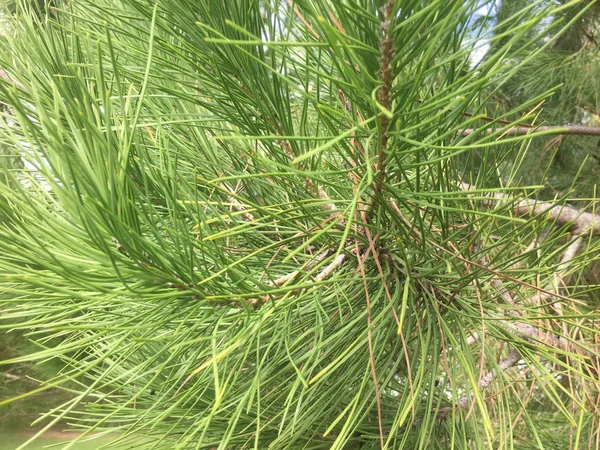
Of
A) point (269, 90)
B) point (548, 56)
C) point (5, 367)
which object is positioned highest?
point (548, 56)

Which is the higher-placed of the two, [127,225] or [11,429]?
[127,225]

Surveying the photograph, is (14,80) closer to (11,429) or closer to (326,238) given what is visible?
(326,238)

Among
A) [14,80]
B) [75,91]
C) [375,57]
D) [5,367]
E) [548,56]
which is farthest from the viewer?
[5,367]

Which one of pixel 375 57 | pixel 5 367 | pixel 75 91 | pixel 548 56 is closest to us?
pixel 375 57

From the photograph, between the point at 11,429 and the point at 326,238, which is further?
the point at 11,429

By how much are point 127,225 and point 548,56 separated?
1.59 metres

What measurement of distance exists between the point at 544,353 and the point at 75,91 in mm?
415

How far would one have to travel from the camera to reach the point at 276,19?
35 centimetres

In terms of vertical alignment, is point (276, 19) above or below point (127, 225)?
above

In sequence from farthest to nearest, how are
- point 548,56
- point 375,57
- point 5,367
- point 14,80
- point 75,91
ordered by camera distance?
1. point 5,367
2. point 548,56
3. point 14,80
4. point 75,91
5. point 375,57

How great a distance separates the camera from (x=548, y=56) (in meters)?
1.46

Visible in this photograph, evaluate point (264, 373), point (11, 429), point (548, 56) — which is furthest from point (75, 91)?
point (11, 429)

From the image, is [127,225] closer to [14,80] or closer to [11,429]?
[14,80]

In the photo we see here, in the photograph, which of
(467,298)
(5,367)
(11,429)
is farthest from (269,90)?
(11,429)
